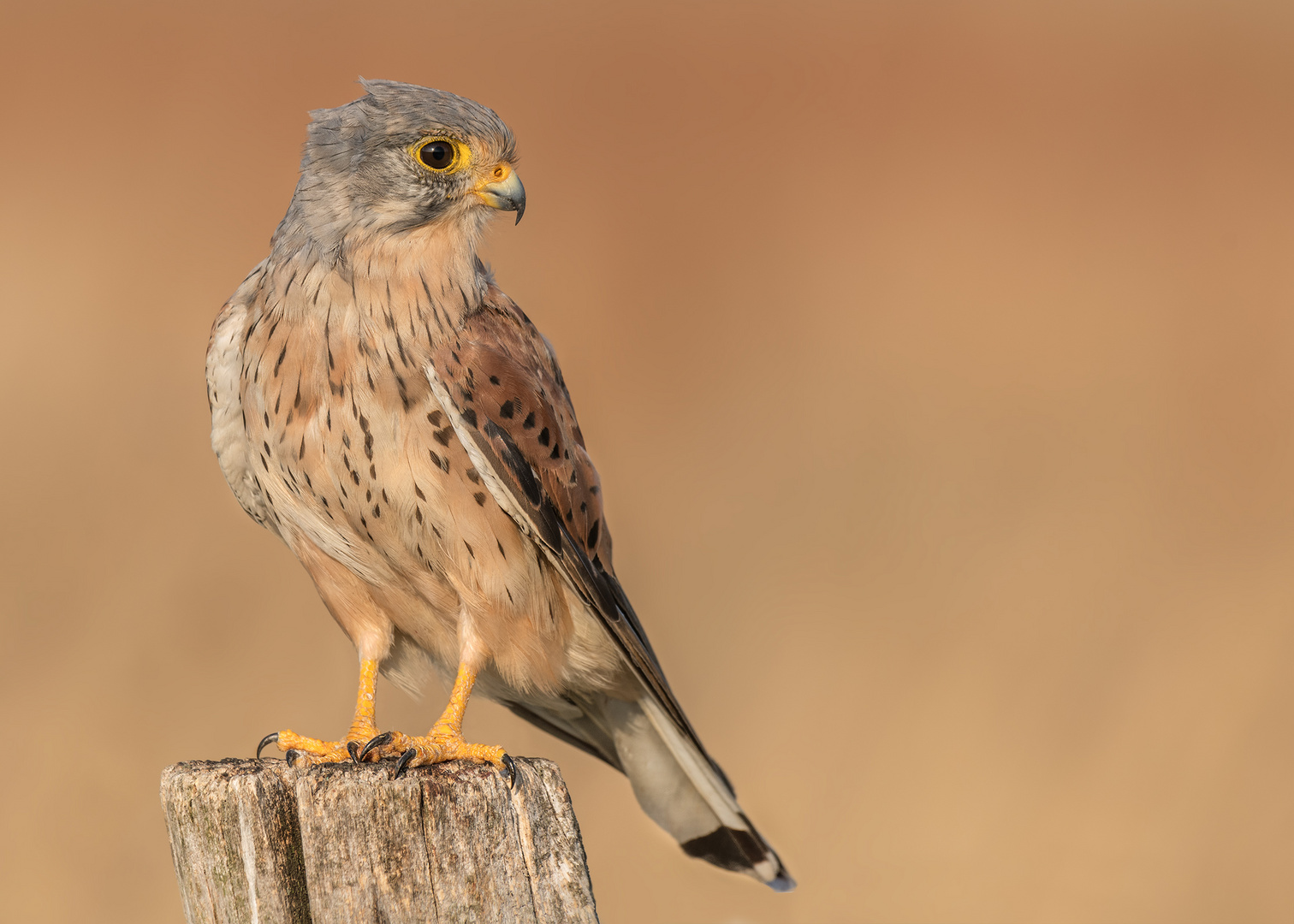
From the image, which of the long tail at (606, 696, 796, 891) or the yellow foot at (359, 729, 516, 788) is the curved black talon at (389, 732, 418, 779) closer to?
the yellow foot at (359, 729, 516, 788)

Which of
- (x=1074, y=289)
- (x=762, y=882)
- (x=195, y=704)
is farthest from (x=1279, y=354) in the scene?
(x=195, y=704)

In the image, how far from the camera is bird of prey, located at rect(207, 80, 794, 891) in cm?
251

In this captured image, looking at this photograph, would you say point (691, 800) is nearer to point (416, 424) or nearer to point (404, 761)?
point (404, 761)

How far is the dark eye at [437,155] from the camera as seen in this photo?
8.45ft

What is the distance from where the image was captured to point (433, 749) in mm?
2320

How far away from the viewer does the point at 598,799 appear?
5199mm

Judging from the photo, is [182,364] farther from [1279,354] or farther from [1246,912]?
[1279,354]

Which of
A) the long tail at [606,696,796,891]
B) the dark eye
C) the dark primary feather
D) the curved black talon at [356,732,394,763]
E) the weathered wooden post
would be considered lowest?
the long tail at [606,696,796,891]

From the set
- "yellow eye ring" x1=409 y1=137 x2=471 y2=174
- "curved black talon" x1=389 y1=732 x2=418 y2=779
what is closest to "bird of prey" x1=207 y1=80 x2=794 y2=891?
"yellow eye ring" x1=409 y1=137 x2=471 y2=174

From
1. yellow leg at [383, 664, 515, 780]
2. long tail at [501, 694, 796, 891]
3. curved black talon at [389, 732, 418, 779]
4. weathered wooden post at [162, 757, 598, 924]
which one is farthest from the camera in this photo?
long tail at [501, 694, 796, 891]

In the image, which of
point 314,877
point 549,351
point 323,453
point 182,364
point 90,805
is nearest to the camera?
point 314,877

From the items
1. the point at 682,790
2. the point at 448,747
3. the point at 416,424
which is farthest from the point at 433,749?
the point at 682,790

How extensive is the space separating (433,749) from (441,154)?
1.41 meters

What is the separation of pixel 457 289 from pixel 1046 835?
418 centimetres
